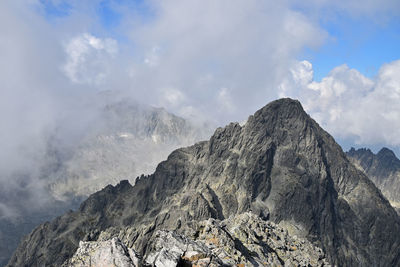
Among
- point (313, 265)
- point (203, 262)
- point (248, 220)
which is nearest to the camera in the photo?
point (203, 262)

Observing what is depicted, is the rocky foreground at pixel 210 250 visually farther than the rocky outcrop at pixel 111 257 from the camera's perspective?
Yes

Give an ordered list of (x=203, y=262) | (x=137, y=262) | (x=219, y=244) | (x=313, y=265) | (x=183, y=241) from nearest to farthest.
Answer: (x=137, y=262) < (x=203, y=262) < (x=183, y=241) < (x=219, y=244) < (x=313, y=265)

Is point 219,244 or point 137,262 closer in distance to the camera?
point 137,262

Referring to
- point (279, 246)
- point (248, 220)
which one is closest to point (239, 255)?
point (279, 246)

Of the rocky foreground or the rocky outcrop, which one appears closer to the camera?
the rocky outcrop

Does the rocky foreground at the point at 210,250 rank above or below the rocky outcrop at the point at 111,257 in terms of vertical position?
above


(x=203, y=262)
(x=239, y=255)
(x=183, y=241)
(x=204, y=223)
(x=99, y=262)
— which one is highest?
(x=204, y=223)

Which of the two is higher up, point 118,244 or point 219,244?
point 219,244

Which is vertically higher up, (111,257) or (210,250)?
(210,250)

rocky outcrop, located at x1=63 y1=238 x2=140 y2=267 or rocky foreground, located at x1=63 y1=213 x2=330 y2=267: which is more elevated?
rocky foreground, located at x1=63 y1=213 x2=330 y2=267

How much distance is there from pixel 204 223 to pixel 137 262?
24629 millimetres

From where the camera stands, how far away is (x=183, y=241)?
31.6 m

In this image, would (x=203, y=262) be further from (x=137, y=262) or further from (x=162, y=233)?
(x=162, y=233)

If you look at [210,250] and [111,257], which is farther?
[210,250]
